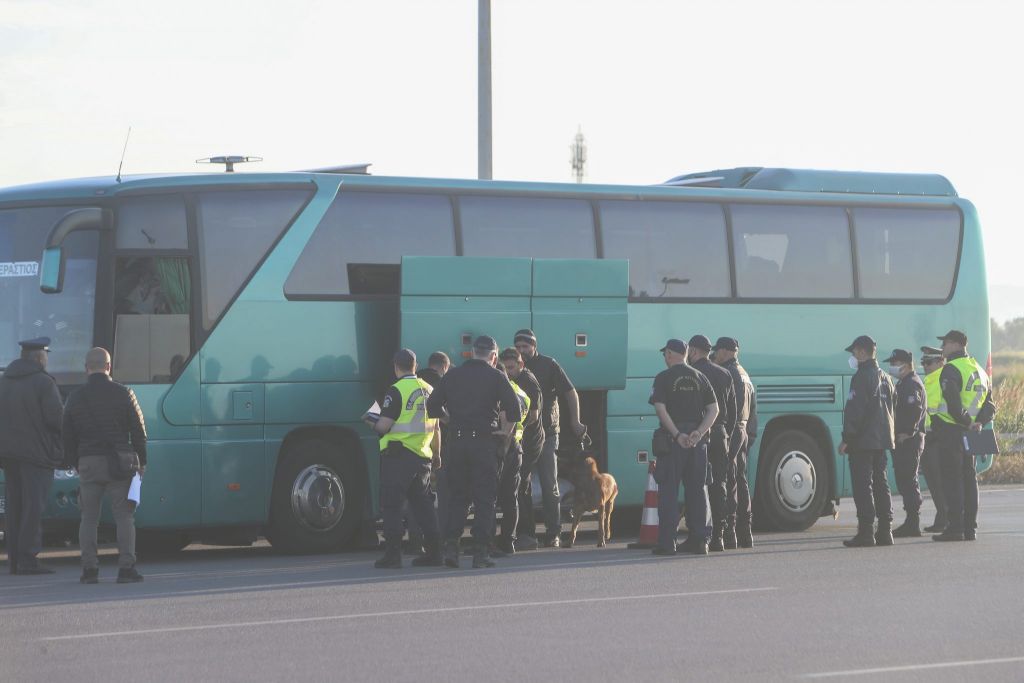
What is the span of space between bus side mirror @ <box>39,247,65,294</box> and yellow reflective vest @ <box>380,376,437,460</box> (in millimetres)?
2851

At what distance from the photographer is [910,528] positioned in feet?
57.0

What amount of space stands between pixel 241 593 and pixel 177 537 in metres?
4.58

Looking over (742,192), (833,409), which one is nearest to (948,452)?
(833,409)

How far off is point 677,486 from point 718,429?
25.6 inches

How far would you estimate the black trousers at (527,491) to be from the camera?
52.1 ft

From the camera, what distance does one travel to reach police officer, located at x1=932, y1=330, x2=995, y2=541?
16.6 meters

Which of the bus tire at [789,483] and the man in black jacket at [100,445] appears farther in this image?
the bus tire at [789,483]

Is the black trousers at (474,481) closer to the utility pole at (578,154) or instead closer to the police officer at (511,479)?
the police officer at (511,479)

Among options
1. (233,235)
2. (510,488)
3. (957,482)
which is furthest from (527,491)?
(957,482)

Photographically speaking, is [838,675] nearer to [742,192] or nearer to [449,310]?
[449,310]

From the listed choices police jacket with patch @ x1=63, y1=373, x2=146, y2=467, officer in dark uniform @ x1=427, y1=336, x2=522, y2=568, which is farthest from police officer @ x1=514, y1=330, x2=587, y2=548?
police jacket with patch @ x1=63, y1=373, x2=146, y2=467

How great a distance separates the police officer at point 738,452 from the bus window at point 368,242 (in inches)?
109

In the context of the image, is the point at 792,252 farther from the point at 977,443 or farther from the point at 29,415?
the point at 29,415

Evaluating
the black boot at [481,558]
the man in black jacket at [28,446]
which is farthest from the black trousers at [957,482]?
the man in black jacket at [28,446]
